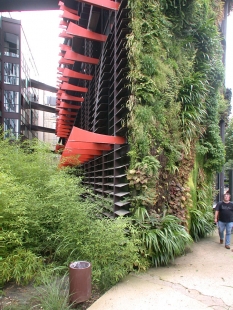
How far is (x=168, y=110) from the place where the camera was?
19.6 ft

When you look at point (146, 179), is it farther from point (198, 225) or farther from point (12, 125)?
point (12, 125)

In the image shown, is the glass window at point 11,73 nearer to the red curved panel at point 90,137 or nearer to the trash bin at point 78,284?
the red curved panel at point 90,137

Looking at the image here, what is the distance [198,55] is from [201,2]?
1.45 m

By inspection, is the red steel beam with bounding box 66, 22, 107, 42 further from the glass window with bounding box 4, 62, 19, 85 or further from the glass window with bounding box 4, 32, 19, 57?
the glass window with bounding box 4, 32, 19, 57

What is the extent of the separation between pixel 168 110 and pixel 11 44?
1930 centimetres

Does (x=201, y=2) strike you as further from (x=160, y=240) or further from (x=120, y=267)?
(x=120, y=267)

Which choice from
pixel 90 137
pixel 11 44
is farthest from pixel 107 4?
pixel 11 44

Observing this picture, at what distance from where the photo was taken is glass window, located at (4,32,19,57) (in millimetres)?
20406

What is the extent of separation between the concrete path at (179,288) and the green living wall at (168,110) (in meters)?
0.50

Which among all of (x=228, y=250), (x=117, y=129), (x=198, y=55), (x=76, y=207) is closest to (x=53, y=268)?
(x=76, y=207)

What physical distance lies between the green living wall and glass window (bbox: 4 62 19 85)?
56.1 feet

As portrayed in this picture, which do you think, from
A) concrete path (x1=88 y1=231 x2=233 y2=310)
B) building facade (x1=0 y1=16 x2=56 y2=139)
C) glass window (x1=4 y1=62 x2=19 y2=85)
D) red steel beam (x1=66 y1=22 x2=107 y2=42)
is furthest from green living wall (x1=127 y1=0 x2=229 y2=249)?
glass window (x1=4 y1=62 x2=19 y2=85)

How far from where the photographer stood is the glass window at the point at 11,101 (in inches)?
794

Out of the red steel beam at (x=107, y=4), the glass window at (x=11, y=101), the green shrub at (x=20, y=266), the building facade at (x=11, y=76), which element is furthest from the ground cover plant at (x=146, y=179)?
the glass window at (x=11, y=101)
